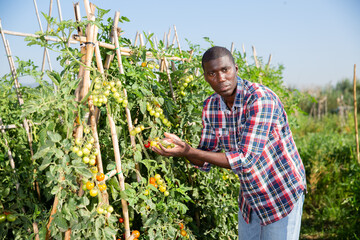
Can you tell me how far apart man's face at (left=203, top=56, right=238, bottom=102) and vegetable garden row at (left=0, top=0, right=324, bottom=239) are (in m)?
0.36

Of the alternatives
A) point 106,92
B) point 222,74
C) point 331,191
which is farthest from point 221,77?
point 331,191

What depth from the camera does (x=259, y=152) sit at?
1318 mm

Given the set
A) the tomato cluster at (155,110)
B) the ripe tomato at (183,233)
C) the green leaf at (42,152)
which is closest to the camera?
the green leaf at (42,152)

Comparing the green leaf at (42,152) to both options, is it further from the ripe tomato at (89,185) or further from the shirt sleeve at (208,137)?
the shirt sleeve at (208,137)

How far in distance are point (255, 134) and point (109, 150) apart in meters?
0.91

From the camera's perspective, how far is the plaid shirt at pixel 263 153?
131 centimetres

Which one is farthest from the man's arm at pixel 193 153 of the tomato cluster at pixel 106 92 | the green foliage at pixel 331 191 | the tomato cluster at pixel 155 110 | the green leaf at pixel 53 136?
the green foliage at pixel 331 191

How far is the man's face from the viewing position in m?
1.40

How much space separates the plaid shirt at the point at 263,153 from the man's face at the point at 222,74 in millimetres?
51

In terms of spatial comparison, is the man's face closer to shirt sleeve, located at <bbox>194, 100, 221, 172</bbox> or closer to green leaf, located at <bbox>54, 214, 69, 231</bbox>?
shirt sleeve, located at <bbox>194, 100, 221, 172</bbox>

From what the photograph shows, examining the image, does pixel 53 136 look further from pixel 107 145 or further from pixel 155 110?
pixel 155 110

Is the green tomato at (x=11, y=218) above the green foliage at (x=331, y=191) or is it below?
above

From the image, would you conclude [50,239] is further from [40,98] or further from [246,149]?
[246,149]

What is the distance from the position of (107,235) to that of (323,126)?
7691 mm
